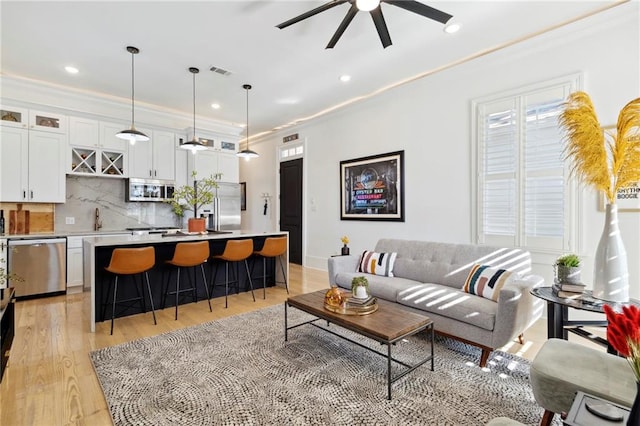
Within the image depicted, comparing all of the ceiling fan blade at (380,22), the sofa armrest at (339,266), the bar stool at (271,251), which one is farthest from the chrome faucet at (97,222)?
the ceiling fan blade at (380,22)

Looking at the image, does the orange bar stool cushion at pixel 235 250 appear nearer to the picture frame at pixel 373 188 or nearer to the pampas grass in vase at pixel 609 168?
the picture frame at pixel 373 188

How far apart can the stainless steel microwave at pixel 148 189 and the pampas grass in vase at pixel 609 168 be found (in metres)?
6.11

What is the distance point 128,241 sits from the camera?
355 centimetres

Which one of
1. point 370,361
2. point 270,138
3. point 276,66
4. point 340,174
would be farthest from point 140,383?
point 270,138

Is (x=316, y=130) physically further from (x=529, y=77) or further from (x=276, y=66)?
(x=529, y=77)

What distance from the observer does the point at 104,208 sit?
5609 mm

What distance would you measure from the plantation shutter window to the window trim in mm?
11

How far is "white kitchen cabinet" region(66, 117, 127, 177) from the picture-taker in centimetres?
507

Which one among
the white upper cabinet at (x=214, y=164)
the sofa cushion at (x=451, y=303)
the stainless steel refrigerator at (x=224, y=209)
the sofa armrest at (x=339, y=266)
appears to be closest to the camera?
the sofa cushion at (x=451, y=303)

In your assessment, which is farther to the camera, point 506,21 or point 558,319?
point 506,21

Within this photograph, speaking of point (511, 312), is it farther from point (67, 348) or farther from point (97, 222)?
point (97, 222)

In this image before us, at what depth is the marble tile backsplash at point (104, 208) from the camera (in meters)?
5.25

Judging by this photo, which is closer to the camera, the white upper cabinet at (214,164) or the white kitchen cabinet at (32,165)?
the white kitchen cabinet at (32,165)

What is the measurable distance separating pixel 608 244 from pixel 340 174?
4.32 metres
